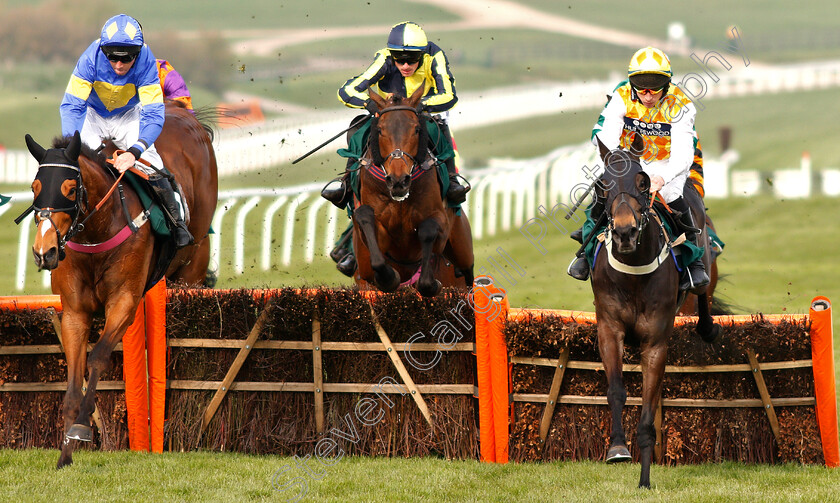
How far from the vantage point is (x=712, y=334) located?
6.43m

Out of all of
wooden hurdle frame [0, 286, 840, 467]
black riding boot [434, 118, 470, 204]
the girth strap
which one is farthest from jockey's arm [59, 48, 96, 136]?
black riding boot [434, 118, 470, 204]

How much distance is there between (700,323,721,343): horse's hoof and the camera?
641 centimetres

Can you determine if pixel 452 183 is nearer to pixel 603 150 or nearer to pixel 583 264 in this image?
pixel 583 264

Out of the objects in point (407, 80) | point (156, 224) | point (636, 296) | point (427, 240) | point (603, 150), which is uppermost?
point (407, 80)

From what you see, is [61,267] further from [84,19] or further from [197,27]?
[197,27]

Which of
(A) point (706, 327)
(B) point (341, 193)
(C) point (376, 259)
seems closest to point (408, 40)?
(B) point (341, 193)

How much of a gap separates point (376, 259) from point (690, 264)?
6.59 ft

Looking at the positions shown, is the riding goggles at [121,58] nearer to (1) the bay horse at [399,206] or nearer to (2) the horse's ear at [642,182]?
(1) the bay horse at [399,206]

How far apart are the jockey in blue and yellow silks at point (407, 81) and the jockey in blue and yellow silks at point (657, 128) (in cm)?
146

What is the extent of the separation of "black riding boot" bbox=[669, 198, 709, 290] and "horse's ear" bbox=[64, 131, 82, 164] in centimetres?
357

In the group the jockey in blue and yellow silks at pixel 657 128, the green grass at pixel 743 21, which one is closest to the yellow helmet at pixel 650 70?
the jockey in blue and yellow silks at pixel 657 128

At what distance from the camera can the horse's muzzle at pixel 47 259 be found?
5605mm

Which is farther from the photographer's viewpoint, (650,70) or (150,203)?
(150,203)

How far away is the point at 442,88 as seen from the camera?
7727 millimetres
